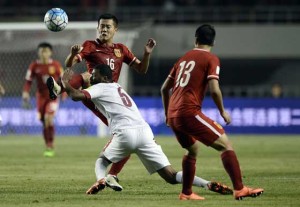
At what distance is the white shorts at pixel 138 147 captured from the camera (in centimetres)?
994

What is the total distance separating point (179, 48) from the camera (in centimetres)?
3372

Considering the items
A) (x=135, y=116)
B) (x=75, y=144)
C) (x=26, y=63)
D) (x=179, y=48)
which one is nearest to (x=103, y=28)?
(x=135, y=116)

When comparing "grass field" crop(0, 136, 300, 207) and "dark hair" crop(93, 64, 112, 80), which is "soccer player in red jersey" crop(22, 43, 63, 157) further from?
"dark hair" crop(93, 64, 112, 80)

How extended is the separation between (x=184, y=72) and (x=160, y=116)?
18260 millimetres

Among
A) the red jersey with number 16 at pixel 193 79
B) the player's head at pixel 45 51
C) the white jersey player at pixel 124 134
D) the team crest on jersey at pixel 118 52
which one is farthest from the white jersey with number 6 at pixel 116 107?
the player's head at pixel 45 51

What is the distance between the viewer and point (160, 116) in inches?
1096

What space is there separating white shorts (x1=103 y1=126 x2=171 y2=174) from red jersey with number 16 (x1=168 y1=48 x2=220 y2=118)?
525 millimetres

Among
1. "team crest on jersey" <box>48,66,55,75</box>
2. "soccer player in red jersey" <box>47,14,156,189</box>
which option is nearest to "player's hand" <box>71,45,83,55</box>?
"soccer player in red jersey" <box>47,14,156,189</box>

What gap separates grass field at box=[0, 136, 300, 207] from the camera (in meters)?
9.60

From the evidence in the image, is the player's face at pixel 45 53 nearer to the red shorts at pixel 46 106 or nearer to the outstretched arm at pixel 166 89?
the red shorts at pixel 46 106

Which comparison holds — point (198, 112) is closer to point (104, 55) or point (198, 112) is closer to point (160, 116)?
point (104, 55)

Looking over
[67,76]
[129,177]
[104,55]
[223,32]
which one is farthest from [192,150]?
[223,32]

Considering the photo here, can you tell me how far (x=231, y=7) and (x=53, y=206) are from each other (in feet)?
84.9

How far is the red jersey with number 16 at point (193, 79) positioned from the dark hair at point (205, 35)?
11cm
